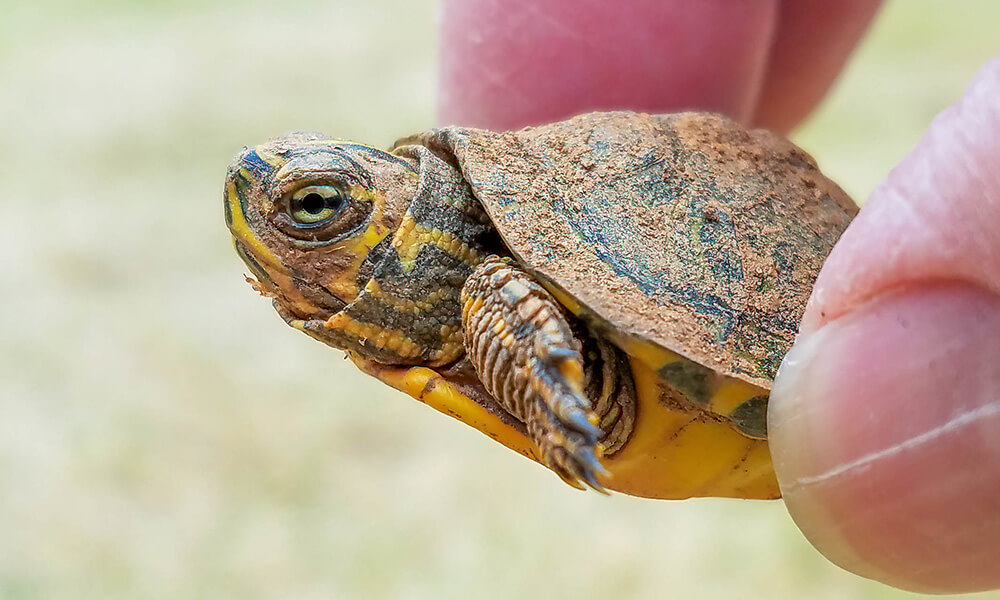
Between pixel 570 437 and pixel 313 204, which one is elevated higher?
pixel 313 204

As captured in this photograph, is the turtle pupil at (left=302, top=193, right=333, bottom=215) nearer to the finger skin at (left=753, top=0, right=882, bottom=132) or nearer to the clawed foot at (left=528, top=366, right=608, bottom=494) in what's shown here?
the clawed foot at (left=528, top=366, right=608, bottom=494)

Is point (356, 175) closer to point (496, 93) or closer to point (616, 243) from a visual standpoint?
point (616, 243)

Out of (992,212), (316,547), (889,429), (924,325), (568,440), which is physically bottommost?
(316,547)

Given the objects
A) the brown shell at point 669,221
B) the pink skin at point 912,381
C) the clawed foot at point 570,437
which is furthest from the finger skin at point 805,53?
the clawed foot at point 570,437

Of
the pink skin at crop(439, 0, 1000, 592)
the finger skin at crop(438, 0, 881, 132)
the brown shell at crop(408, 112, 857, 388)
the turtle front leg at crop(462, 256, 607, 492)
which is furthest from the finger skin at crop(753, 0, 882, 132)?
the turtle front leg at crop(462, 256, 607, 492)

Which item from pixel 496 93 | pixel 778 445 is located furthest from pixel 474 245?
pixel 496 93

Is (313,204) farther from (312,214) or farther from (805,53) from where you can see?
(805,53)

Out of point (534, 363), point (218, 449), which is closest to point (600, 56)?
point (534, 363)
